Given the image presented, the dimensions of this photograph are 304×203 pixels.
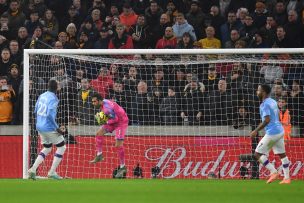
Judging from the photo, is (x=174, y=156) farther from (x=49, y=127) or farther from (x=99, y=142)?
(x=49, y=127)

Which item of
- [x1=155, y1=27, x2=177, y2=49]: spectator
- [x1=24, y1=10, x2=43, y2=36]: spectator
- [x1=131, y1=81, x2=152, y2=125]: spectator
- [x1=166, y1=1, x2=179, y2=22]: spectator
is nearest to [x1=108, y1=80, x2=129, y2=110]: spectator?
[x1=131, y1=81, x2=152, y2=125]: spectator

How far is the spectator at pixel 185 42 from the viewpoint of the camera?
66.6ft

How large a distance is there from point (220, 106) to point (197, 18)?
128 inches

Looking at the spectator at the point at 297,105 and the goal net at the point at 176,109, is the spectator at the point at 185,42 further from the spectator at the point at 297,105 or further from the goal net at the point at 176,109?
the spectator at the point at 297,105

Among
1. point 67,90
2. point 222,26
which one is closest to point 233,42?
point 222,26

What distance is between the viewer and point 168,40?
2080 cm

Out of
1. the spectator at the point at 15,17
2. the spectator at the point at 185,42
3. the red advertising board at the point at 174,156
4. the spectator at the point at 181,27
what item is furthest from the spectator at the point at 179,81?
the spectator at the point at 15,17

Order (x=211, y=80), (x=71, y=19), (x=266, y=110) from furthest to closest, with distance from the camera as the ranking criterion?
(x=71, y=19) < (x=211, y=80) < (x=266, y=110)

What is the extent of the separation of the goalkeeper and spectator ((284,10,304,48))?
4.21m

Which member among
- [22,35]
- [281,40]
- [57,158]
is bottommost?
[57,158]

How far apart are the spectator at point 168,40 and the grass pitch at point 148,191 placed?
4.75 metres

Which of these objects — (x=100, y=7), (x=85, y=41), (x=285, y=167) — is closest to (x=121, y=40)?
(x=85, y=41)

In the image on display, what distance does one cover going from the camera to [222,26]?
21.4 metres

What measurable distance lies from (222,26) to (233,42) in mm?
736
